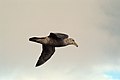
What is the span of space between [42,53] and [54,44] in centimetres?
492

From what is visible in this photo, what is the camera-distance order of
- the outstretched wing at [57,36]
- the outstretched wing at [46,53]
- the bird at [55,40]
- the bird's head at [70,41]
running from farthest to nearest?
the outstretched wing at [46,53]
the bird's head at [70,41]
the bird at [55,40]
the outstretched wing at [57,36]

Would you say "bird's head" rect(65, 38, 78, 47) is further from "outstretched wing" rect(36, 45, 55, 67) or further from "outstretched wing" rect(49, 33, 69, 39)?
"outstretched wing" rect(36, 45, 55, 67)

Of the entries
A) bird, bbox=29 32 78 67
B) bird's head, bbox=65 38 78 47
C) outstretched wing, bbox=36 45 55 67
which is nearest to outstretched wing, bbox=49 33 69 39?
bird, bbox=29 32 78 67

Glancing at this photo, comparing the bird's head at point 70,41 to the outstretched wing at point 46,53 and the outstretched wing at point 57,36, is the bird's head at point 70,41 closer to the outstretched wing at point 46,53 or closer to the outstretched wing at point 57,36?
the outstretched wing at point 57,36

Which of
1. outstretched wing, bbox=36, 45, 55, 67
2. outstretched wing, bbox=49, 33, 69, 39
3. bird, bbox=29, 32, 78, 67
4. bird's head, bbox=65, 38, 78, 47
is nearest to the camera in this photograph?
outstretched wing, bbox=49, 33, 69, 39

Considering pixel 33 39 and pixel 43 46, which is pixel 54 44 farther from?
pixel 43 46

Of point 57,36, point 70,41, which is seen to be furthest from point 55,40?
point 70,41

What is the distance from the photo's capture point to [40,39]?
38.4 metres

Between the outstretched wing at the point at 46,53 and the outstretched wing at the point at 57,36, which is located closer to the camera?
the outstretched wing at the point at 57,36

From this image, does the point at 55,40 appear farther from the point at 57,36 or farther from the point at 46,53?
the point at 46,53

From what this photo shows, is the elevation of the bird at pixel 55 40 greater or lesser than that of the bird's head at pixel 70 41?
lesser

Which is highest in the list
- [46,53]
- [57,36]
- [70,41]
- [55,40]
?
[46,53]

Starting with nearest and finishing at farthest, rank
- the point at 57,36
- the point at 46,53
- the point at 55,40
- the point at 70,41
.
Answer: the point at 57,36 → the point at 55,40 → the point at 70,41 → the point at 46,53

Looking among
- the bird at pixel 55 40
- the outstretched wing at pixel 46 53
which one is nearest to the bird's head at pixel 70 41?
the bird at pixel 55 40
